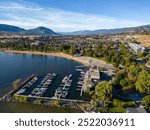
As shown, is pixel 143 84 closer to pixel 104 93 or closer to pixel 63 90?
pixel 104 93

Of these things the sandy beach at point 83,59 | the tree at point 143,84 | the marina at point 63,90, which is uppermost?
the tree at point 143,84

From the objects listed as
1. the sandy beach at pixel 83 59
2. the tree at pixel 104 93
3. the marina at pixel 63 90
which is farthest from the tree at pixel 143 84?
the sandy beach at pixel 83 59

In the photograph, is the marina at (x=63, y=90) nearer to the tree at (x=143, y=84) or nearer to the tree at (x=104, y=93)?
the tree at (x=104, y=93)

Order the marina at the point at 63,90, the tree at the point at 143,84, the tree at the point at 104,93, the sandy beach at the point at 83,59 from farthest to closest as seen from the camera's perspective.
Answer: the sandy beach at the point at 83,59, the tree at the point at 143,84, the marina at the point at 63,90, the tree at the point at 104,93

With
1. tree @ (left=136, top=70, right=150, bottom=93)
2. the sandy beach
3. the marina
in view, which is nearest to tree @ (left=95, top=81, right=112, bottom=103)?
the marina

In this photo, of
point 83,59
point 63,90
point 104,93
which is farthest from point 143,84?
point 83,59

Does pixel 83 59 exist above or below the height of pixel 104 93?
below

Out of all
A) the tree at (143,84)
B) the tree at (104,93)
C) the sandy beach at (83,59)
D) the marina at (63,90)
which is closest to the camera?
the tree at (104,93)

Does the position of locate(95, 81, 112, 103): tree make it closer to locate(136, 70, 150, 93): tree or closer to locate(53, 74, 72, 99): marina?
locate(53, 74, 72, 99): marina

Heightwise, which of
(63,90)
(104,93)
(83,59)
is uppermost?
(104,93)

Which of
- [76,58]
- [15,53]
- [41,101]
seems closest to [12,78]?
[41,101]

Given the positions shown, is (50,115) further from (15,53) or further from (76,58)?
(15,53)
